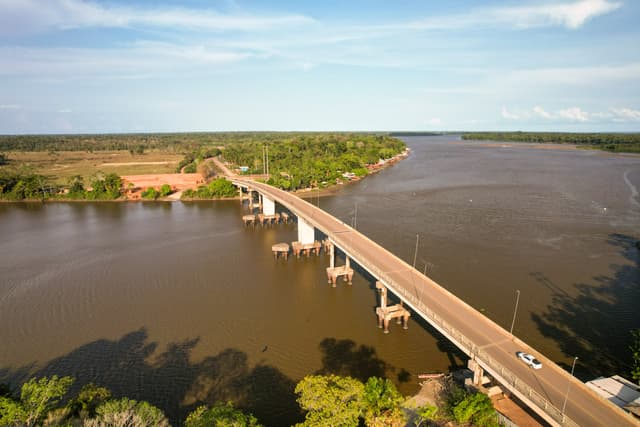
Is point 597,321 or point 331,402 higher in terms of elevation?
point 331,402

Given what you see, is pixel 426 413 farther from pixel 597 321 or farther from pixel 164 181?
pixel 164 181

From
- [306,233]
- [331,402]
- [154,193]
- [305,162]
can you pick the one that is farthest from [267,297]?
[305,162]

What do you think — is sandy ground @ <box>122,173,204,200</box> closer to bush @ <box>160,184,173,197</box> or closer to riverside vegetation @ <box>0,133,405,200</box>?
bush @ <box>160,184,173,197</box>

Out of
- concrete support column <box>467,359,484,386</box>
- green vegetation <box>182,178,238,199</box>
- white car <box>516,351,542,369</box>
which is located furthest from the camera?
green vegetation <box>182,178,238,199</box>

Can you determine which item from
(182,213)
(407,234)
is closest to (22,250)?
(182,213)

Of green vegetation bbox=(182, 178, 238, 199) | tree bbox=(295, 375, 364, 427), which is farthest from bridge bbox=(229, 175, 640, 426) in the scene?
green vegetation bbox=(182, 178, 238, 199)

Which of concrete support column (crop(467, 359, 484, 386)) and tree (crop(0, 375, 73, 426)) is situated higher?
tree (crop(0, 375, 73, 426))

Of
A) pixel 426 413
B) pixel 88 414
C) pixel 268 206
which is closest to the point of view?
pixel 88 414

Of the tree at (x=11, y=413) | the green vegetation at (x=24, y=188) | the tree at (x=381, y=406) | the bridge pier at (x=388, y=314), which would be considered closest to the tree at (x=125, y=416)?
the tree at (x=11, y=413)
